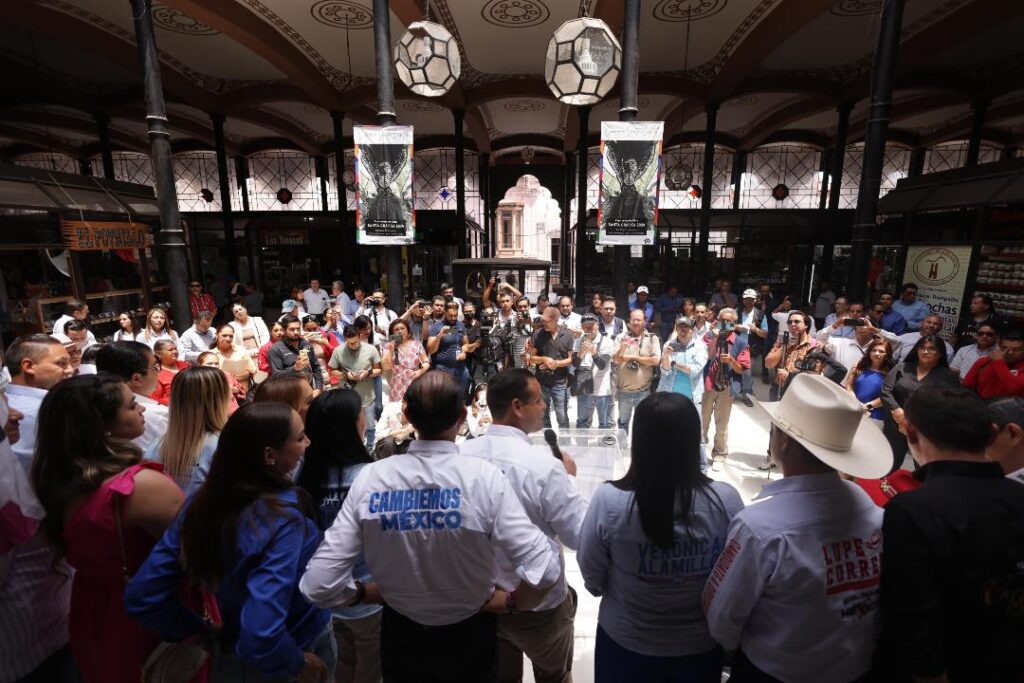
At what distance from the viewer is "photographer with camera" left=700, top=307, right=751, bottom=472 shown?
4898 mm

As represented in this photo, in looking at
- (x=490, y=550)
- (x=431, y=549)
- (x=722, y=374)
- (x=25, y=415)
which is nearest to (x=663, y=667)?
(x=490, y=550)

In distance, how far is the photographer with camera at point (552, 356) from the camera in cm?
491

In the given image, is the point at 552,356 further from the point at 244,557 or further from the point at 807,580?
the point at 244,557

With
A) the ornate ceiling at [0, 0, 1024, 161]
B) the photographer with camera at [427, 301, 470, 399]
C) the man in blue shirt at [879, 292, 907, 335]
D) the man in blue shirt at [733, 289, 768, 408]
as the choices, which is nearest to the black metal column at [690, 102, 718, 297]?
the ornate ceiling at [0, 0, 1024, 161]

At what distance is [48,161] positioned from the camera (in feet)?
58.0

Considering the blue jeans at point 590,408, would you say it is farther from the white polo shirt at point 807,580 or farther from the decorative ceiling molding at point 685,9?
the decorative ceiling molding at point 685,9

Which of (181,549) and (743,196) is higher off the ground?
(743,196)

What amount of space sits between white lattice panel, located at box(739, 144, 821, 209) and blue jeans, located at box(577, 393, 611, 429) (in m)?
15.2

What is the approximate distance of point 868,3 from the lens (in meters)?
→ 8.11

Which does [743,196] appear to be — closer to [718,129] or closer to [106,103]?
[718,129]

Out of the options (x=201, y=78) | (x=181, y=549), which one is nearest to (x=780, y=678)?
(x=181, y=549)

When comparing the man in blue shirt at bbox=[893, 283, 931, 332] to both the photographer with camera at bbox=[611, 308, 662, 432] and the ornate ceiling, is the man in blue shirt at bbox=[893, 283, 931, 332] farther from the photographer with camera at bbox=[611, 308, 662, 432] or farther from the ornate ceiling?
the photographer with camera at bbox=[611, 308, 662, 432]

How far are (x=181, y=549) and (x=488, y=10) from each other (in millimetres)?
9685

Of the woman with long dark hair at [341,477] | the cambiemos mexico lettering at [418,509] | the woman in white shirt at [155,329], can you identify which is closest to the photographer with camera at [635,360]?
the woman with long dark hair at [341,477]
